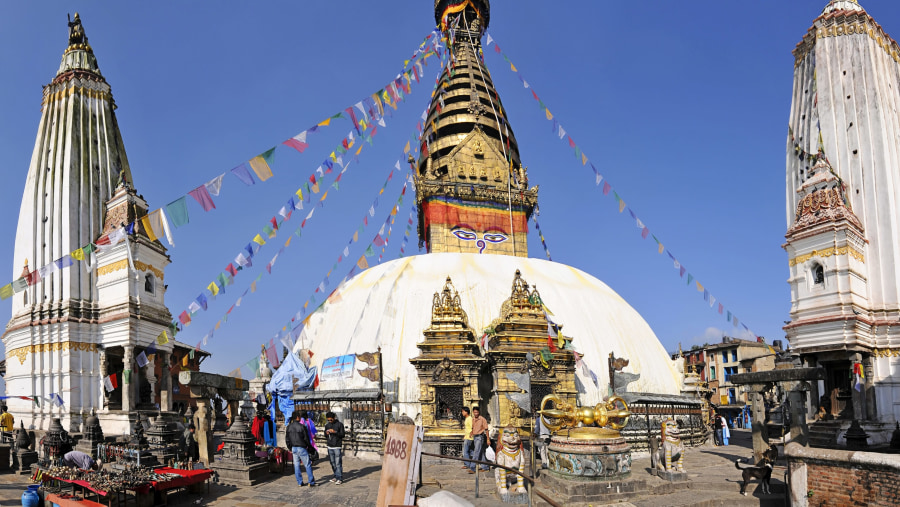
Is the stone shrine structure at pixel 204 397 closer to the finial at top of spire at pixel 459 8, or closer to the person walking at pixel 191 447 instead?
the person walking at pixel 191 447

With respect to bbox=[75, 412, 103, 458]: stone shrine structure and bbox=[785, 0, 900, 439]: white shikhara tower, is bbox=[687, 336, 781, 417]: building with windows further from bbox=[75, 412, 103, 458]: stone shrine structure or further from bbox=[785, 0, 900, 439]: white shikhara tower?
bbox=[75, 412, 103, 458]: stone shrine structure

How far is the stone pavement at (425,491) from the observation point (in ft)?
39.5

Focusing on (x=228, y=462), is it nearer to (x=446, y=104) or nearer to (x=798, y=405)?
(x=798, y=405)

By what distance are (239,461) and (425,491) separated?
4.54m

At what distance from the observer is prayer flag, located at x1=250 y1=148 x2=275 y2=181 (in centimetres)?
1570

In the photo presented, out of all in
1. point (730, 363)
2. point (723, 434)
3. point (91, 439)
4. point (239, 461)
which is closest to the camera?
point (239, 461)

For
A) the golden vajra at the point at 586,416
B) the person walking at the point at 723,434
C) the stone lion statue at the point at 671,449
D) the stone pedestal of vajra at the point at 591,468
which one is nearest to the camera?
the stone pedestal of vajra at the point at 591,468

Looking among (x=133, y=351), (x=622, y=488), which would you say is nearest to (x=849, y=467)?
(x=622, y=488)

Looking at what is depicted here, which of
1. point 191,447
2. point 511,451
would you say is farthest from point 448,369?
point 511,451

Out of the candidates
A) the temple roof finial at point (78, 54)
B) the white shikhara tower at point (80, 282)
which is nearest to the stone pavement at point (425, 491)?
the white shikhara tower at point (80, 282)

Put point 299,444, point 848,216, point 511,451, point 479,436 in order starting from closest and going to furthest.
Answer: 1. point 511,451
2. point 299,444
3. point 479,436
4. point 848,216

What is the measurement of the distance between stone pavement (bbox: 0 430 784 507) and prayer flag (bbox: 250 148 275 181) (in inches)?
292

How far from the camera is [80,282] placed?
946 inches

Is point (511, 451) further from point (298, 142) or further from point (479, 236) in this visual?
point (479, 236)
